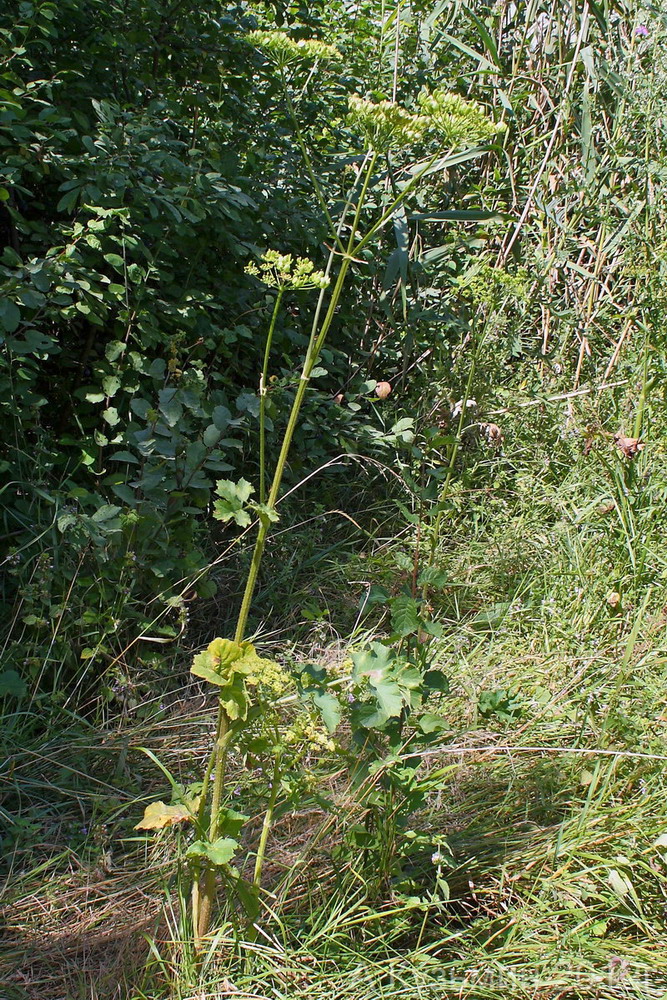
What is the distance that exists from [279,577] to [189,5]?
6.15 feet

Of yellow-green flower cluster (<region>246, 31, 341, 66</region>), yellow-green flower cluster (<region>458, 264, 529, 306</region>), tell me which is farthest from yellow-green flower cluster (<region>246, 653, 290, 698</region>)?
yellow-green flower cluster (<region>458, 264, 529, 306</region>)

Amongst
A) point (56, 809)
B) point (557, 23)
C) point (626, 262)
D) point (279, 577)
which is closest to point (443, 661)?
point (279, 577)

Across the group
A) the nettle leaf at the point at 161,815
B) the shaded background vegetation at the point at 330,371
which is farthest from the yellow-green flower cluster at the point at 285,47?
the nettle leaf at the point at 161,815

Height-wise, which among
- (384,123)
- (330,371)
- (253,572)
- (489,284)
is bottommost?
(330,371)

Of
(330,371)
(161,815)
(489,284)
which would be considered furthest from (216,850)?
(330,371)

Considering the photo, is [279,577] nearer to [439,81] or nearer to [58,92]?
[58,92]

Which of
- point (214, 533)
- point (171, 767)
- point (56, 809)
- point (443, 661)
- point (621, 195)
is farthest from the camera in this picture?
point (621, 195)

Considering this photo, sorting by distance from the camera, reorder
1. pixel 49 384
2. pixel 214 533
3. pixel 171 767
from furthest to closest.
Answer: pixel 214 533 < pixel 49 384 < pixel 171 767

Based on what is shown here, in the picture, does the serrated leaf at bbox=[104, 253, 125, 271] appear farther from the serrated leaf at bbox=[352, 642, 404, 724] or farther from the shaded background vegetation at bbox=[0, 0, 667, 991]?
the serrated leaf at bbox=[352, 642, 404, 724]

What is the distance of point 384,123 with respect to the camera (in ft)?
4.46

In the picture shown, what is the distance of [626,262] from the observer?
3.46 m

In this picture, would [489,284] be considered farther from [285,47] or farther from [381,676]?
[381,676]

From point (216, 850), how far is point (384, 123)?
119 cm

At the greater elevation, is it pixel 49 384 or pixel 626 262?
pixel 626 262
